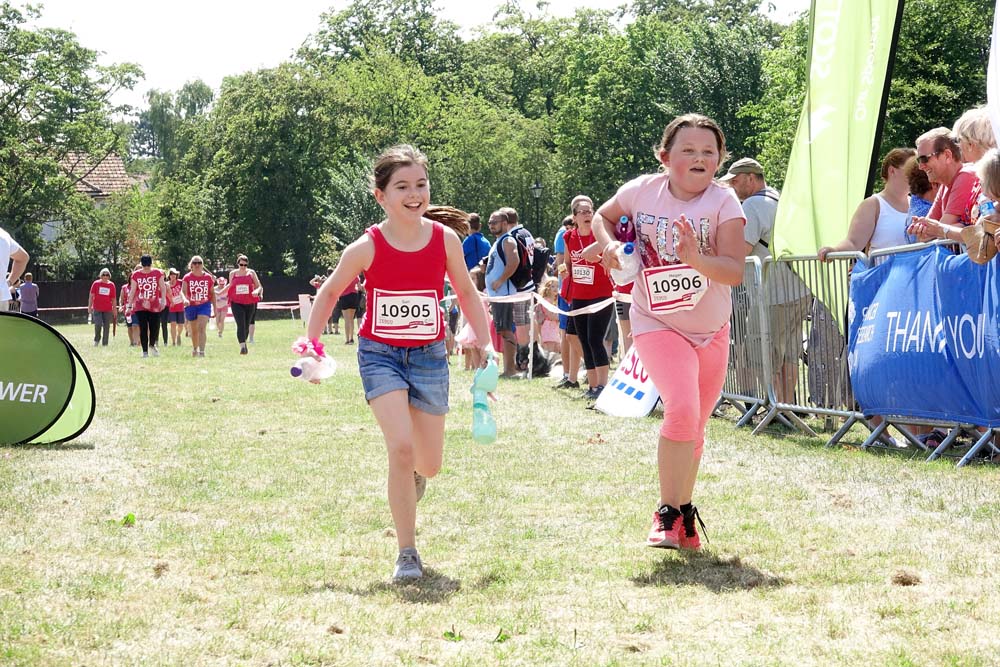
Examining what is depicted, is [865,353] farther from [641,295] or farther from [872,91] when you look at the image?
[641,295]

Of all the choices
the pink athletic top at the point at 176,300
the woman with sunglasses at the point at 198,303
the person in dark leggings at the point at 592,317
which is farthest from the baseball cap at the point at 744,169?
the pink athletic top at the point at 176,300

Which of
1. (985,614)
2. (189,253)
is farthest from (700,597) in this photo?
(189,253)

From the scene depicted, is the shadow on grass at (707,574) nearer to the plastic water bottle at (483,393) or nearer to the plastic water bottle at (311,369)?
the plastic water bottle at (483,393)

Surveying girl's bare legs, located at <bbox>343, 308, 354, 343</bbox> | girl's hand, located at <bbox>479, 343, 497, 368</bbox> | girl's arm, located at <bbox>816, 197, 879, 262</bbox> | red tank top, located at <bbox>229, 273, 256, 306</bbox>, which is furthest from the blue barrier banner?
girl's bare legs, located at <bbox>343, 308, 354, 343</bbox>

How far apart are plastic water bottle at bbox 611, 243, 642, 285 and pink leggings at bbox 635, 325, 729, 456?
1.15 feet

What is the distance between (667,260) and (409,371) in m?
1.27

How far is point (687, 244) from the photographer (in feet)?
18.7

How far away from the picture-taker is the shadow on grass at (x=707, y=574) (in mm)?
5336

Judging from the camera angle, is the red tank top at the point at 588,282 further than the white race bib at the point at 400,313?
Yes

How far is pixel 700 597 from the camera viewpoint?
5141 millimetres

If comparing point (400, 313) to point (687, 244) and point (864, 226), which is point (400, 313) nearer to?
point (687, 244)

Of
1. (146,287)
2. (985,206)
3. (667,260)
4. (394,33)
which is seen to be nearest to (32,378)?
(667,260)

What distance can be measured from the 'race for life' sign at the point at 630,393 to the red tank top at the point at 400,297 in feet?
20.9

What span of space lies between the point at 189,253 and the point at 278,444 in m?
61.0
